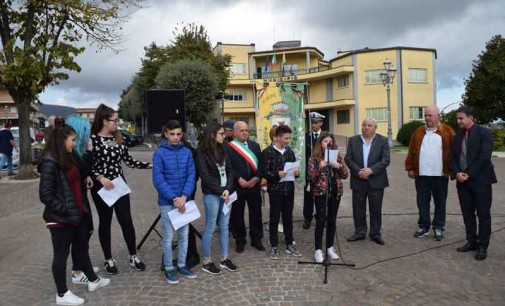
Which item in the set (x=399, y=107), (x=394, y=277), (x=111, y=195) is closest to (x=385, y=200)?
(x=394, y=277)

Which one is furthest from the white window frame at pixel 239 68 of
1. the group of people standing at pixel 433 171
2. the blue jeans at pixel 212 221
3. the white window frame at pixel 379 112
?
the blue jeans at pixel 212 221

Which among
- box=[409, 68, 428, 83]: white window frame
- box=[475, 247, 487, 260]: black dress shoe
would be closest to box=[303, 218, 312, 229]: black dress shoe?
box=[475, 247, 487, 260]: black dress shoe

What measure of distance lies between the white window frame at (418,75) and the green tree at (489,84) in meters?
7.45

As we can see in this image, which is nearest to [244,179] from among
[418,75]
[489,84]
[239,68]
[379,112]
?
[489,84]

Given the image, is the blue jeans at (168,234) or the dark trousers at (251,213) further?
the dark trousers at (251,213)

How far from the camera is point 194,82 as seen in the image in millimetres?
28203

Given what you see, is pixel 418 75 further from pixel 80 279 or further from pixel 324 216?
pixel 80 279

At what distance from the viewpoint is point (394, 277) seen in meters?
4.71

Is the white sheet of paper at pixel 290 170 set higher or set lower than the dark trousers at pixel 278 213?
higher

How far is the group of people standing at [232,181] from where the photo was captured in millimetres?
4102

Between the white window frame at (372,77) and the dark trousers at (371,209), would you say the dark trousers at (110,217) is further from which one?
the white window frame at (372,77)

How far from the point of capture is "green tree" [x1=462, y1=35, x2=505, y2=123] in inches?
1142

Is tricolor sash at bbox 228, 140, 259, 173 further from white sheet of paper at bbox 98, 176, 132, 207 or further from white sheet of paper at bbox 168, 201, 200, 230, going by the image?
white sheet of paper at bbox 98, 176, 132, 207

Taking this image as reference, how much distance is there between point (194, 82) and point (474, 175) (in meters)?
24.3
